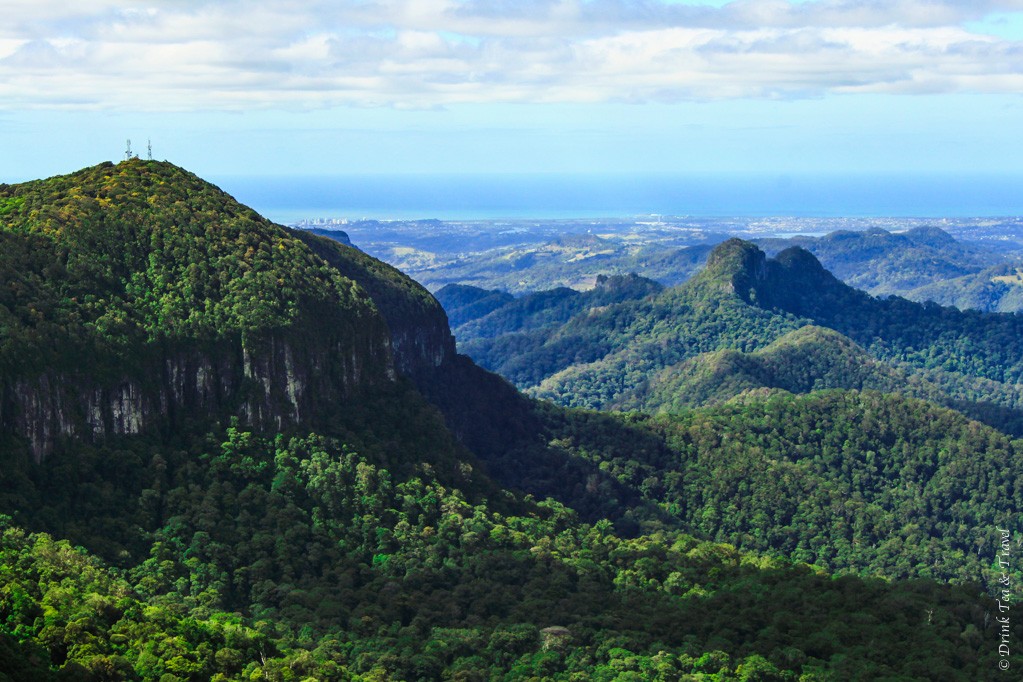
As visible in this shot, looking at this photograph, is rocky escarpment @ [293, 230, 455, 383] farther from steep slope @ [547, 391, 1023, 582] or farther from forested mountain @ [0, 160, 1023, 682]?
forested mountain @ [0, 160, 1023, 682]

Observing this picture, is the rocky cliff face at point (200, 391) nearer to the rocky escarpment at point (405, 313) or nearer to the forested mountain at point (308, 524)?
the forested mountain at point (308, 524)

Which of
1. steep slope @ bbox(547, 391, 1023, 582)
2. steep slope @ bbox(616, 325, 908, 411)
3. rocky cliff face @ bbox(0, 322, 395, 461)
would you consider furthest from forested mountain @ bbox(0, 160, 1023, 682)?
steep slope @ bbox(616, 325, 908, 411)

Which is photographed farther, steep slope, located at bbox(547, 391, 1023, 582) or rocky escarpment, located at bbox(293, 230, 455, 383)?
rocky escarpment, located at bbox(293, 230, 455, 383)

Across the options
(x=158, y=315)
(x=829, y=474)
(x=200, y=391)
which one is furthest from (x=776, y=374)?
(x=158, y=315)

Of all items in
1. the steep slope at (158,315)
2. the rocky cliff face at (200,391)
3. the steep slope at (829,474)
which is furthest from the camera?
the steep slope at (829,474)

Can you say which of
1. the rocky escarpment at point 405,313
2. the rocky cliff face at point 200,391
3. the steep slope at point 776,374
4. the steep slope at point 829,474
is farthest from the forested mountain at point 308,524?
the steep slope at point 776,374

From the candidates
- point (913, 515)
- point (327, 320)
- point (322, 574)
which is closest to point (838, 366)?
point (913, 515)

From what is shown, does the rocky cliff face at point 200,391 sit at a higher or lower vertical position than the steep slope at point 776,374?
higher

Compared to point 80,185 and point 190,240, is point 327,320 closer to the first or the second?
point 190,240
